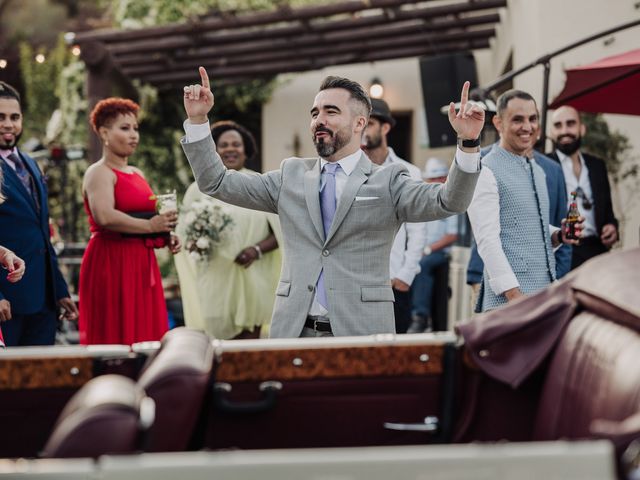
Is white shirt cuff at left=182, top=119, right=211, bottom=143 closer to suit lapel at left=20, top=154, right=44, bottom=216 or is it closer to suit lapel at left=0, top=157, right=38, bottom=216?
suit lapel at left=0, top=157, right=38, bottom=216

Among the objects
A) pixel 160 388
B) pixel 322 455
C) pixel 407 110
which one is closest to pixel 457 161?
pixel 160 388

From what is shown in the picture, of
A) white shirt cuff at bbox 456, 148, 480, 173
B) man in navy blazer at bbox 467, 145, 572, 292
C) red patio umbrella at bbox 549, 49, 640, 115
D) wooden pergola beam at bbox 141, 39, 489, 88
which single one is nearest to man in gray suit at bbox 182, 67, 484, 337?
white shirt cuff at bbox 456, 148, 480, 173

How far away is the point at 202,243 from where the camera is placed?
22.4 feet

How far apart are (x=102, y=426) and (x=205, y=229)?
484 cm

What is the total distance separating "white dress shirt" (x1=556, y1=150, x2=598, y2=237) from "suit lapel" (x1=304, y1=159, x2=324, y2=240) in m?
3.38

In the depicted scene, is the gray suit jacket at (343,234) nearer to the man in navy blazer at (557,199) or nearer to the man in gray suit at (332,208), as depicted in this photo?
the man in gray suit at (332,208)

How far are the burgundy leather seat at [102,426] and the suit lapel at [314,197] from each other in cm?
215

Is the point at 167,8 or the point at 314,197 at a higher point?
the point at 167,8

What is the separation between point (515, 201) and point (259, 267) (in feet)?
7.77

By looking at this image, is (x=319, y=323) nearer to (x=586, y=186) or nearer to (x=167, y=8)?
(x=586, y=186)

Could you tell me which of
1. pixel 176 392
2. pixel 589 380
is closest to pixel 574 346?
pixel 589 380

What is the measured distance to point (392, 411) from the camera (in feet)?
9.66

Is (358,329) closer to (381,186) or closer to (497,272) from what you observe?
(381,186)

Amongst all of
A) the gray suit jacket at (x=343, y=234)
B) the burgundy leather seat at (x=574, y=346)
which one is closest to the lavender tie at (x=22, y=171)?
the gray suit jacket at (x=343, y=234)
